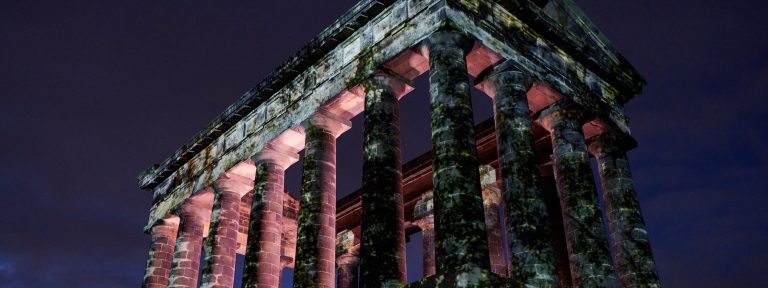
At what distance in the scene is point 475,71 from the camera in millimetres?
17719

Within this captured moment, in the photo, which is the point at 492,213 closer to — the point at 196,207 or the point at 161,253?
the point at 196,207

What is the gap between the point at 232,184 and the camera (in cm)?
2338

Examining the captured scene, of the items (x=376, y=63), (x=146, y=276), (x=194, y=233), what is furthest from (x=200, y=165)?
(x=376, y=63)

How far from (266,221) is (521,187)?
8.84 m

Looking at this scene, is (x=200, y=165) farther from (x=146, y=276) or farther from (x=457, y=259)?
(x=457, y=259)

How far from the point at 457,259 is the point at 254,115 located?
40.7 feet

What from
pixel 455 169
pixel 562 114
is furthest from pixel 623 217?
pixel 455 169

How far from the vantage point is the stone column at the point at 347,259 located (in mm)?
29797

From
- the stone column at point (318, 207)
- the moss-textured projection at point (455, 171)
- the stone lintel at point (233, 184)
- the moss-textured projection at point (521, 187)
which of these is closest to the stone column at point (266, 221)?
the stone lintel at point (233, 184)

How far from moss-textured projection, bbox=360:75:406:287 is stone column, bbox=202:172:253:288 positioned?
8.23 m

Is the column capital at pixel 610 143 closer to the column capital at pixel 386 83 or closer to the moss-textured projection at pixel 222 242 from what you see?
the column capital at pixel 386 83

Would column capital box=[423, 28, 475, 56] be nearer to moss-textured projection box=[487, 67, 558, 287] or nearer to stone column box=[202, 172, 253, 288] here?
moss-textured projection box=[487, 67, 558, 287]

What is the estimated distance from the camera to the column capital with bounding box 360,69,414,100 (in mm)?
17422

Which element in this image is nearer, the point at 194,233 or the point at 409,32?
the point at 409,32
